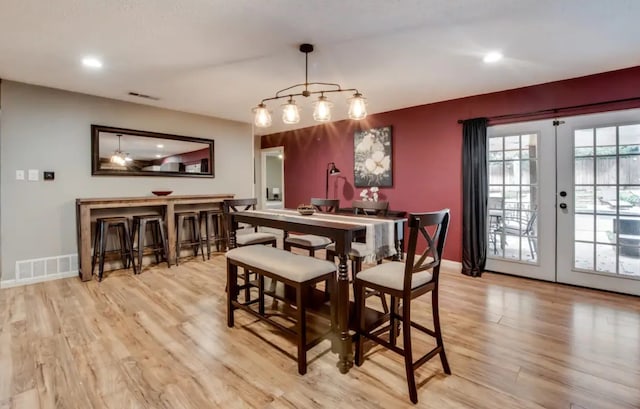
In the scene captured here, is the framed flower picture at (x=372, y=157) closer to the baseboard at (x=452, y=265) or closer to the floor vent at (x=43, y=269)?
the baseboard at (x=452, y=265)

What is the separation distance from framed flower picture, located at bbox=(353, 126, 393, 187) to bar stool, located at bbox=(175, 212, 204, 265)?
257 centimetres

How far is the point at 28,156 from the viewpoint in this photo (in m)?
3.47

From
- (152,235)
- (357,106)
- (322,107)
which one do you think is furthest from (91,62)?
(357,106)

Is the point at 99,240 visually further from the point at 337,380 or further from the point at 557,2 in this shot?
the point at 557,2

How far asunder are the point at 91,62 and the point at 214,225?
2771mm

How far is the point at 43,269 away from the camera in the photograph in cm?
358

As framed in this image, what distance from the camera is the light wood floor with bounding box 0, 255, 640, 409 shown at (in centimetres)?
162

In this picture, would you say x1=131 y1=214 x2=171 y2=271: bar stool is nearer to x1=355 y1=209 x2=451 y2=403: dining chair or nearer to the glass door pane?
x1=355 y1=209 x2=451 y2=403: dining chair

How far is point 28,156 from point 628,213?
6.33 meters

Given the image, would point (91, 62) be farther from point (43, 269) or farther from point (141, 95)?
point (43, 269)

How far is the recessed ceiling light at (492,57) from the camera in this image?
266cm

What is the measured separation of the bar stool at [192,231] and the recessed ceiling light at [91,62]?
209 cm

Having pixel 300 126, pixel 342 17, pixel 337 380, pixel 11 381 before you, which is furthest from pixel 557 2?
pixel 300 126

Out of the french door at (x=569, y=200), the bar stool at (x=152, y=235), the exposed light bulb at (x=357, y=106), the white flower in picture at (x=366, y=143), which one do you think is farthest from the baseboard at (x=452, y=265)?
the bar stool at (x=152, y=235)
